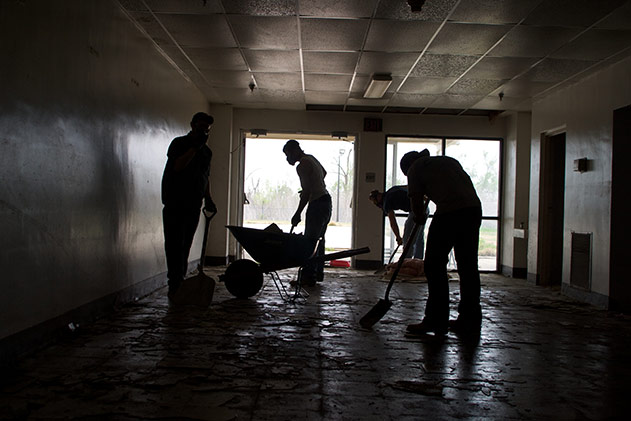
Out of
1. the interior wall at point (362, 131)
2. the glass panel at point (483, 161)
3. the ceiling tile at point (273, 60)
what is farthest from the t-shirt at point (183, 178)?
the glass panel at point (483, 161)

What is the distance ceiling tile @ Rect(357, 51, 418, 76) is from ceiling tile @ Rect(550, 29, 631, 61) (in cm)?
148

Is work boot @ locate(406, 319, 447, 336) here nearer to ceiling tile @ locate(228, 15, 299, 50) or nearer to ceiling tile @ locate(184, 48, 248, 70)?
ceiling tile @ locate(228, 15, 299, 50)

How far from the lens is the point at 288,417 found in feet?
5.83

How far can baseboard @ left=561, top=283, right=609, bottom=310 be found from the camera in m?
4.61

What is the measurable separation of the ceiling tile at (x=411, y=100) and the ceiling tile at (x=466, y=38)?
1.76 m

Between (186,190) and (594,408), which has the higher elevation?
(186,190)

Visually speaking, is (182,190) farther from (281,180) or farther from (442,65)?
(281,180)

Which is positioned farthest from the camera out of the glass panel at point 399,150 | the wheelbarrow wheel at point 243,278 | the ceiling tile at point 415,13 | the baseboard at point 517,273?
the glass panel at point 399,150

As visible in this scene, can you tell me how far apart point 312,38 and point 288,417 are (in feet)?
12.3

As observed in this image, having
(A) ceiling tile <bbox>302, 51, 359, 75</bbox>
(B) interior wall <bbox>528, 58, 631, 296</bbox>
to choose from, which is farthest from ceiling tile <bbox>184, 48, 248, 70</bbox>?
(B) interior wall <bbox>528, 58, 631, 296</bbox>

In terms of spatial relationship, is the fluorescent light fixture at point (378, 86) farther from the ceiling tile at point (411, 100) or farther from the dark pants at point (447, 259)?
the dark pants at point (447, 259)

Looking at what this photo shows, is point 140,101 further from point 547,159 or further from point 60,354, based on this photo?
point 547,159

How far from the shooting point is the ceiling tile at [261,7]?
3.79 meters

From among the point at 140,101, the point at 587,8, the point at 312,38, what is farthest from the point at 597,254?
the point at 140,101
